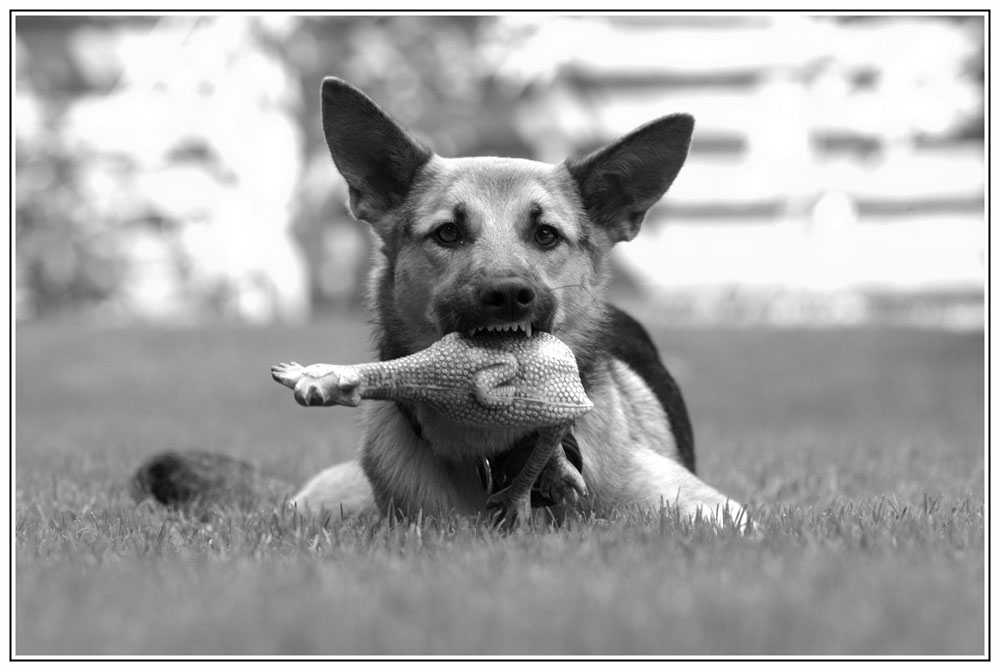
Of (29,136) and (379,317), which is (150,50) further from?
(379,317)

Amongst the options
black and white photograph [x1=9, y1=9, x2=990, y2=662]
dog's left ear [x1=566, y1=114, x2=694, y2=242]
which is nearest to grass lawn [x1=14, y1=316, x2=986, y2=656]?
black and white photograph [x1=9, y1=9, x2=990, y2=662]

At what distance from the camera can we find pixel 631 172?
16.5 feet

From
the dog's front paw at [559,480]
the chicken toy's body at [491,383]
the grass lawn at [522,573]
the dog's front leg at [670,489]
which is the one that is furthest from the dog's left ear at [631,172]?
the grass lawn at [522,573]

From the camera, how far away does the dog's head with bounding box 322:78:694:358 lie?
4250 millimetres

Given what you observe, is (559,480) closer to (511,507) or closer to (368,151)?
(511,507)

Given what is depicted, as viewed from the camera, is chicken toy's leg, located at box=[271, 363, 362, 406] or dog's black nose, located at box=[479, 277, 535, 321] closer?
chicken toy's leg, located at box=[271, 363, 362, 406]

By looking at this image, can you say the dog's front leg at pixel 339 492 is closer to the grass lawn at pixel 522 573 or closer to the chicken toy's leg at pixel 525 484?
the grass lawn at pixel 522 573

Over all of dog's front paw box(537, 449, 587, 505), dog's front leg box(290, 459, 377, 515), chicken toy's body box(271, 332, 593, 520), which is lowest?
dog's front leg box(290, 459, 377, 515)

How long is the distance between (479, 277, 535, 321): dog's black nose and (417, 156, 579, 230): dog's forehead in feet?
1.86

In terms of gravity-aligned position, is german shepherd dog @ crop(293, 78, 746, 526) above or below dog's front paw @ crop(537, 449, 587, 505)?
above

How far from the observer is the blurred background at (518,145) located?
1623cm

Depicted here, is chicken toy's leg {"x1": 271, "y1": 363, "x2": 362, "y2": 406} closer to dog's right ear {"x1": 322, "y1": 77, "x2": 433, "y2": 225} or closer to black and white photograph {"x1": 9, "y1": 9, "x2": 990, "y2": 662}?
black and white photograph {"x1": 9, "y1": 9, "x2": 990, "y2": 662}

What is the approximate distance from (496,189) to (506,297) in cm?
77

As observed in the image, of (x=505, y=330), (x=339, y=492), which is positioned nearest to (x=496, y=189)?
(x=505, y=330)
